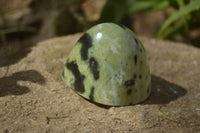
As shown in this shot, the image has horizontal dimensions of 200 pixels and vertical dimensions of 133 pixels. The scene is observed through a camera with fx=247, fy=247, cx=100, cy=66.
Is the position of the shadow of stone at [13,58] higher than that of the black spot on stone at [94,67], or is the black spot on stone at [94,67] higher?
the black spot on stone at [94,67]

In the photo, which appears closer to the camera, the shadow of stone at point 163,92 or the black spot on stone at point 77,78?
the black spot on stone at point 77,78

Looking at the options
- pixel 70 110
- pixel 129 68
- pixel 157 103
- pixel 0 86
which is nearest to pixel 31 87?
pixel 0 86

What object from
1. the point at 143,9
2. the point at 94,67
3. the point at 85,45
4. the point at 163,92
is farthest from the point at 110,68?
the point at 143,9

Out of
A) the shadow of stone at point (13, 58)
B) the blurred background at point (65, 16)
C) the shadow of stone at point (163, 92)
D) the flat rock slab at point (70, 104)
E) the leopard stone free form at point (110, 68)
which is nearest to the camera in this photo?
the flat rock slab at point (70, 104)

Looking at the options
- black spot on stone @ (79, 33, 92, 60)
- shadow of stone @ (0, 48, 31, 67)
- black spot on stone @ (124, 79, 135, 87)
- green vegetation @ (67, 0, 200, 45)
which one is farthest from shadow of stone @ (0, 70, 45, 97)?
green vegetation @ (67, 0, 200, 45)

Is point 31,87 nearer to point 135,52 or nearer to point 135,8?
point 135,52

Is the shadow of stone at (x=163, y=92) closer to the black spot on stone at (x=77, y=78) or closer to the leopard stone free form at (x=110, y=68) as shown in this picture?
the leopard stone free form at (x=110, y=68)

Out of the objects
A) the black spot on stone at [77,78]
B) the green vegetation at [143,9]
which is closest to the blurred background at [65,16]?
the green vegetation at [143,9]
